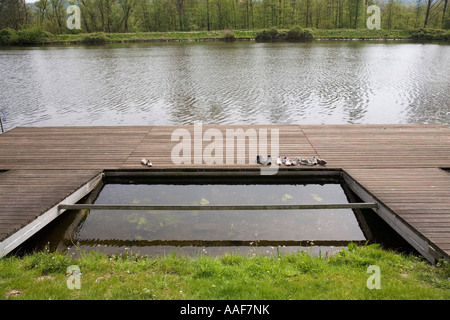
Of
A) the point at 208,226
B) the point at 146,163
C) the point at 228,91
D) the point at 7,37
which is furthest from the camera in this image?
the point at 7,37

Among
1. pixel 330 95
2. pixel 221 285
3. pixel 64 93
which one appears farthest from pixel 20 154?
pixel 330 95

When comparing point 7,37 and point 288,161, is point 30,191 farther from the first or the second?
point 7,37

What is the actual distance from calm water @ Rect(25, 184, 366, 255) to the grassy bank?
4.31 ft

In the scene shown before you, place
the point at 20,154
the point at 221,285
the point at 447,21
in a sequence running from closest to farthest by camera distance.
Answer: the point at 221,285
the point at 20,154
the point at 447,21

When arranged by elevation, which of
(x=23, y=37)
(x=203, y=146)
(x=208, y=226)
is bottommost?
(x=208, y=226)

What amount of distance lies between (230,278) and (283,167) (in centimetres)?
516

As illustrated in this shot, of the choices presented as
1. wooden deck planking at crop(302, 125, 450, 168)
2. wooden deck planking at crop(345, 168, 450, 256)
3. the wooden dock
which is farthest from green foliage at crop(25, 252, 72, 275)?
wooden deck planking at crop(302, 125, 450, 168)

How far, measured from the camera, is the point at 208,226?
8.16 metres

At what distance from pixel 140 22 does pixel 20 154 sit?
8790 cm

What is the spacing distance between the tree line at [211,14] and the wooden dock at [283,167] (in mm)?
71251

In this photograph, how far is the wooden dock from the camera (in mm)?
7047

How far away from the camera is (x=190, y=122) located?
16906mm

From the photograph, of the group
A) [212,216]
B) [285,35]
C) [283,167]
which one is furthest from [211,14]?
[212,216]
